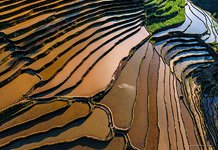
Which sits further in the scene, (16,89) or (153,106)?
(153,106)

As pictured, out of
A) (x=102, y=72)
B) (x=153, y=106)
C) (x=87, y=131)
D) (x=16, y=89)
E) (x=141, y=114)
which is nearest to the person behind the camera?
(x=87, y=131)

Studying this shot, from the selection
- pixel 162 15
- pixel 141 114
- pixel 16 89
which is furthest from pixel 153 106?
pixel 162 15

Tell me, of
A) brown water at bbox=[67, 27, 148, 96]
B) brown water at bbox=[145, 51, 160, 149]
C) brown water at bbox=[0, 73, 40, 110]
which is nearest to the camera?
brown water at bbox=[0, 73, 40, 110]

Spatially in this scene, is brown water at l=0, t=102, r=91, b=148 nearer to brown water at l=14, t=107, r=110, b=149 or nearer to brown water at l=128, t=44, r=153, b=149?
brown water at l=14, t=107, r=110, b=149

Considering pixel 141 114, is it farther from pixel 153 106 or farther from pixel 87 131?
pixel 87 131

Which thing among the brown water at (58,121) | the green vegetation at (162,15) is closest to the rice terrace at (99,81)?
the brown water at (58,121)

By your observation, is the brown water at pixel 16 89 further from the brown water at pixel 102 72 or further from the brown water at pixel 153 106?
the brown water at pixel 153 106

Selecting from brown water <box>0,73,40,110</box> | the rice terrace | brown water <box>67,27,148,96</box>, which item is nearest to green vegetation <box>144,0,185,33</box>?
the rice terrace
